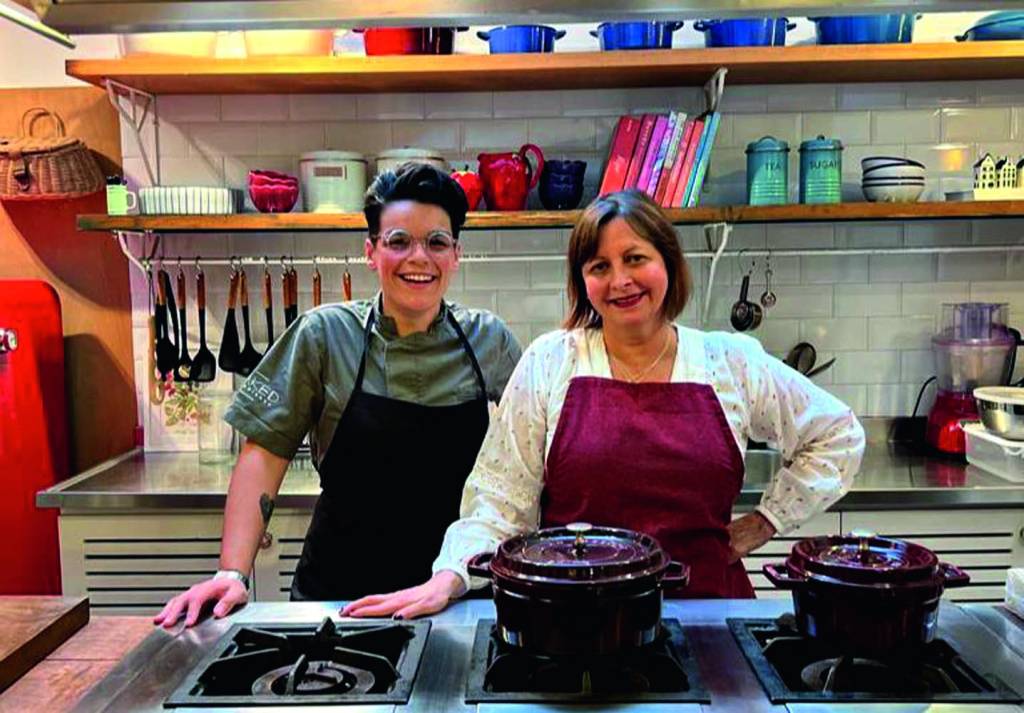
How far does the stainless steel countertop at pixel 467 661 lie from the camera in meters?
1.04

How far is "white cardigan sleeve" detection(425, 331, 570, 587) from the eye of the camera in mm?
1569

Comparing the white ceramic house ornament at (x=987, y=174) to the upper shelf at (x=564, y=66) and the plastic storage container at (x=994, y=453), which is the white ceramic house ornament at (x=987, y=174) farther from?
→ the plastic storage container at (x=994, y=453)

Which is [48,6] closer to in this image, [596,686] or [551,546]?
[551,546]

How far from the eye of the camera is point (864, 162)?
9.50ft

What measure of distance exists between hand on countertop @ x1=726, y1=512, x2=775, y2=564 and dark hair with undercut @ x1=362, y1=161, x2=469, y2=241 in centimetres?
81

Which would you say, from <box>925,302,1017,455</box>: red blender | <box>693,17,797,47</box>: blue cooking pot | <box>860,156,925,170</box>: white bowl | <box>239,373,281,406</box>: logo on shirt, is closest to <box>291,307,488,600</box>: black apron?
<box>239,373,281,406</box>: logo on shirt

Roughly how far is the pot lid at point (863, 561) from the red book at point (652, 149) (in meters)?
1.80

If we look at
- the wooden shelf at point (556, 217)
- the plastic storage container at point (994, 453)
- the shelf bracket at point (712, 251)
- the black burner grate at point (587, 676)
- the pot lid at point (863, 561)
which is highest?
the wooden shelf at point (556, 217)

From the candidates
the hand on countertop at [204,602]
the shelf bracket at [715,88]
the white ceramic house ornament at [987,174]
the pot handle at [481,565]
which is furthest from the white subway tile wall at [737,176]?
the pot handle at [481,565]

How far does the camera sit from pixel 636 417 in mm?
1595

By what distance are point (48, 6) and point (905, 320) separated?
2825mm

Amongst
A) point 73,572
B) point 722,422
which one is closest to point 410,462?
point 722,422

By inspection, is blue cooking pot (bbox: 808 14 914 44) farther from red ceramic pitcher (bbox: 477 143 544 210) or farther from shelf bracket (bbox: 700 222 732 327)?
red ceramic pitcher (bbox: 477 143 544 210)

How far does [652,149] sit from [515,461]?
5.06ft
